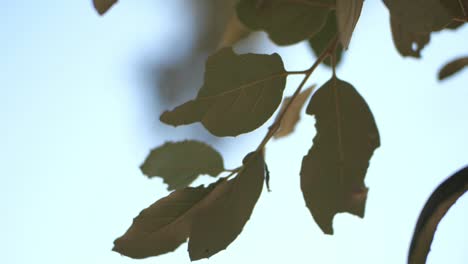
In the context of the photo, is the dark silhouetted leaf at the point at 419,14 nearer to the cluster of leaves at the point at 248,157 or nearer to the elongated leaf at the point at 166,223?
the cluster of leaves at the point at 248,157

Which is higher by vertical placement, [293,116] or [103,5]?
[103,5]

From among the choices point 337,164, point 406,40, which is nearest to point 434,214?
point 337,164

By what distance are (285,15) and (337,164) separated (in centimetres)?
12

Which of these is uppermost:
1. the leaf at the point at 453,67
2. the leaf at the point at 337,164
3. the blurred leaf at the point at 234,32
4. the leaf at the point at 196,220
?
the blurred leaf at the point at 234,32

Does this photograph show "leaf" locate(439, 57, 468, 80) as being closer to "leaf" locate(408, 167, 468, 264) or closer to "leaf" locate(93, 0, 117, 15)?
"leaf" locate(408, 167, 468, 264)

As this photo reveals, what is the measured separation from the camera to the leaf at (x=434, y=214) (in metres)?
0.38

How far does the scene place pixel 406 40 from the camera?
503mm

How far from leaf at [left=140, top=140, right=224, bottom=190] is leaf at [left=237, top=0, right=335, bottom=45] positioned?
10 centimetres

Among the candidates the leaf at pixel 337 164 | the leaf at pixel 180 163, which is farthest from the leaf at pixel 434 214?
the leaf at pixel 180 163

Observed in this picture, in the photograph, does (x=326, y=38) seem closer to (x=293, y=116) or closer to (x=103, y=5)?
(x=293, y=116)

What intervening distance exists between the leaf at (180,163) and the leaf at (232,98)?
78mm

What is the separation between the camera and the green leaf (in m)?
0.51

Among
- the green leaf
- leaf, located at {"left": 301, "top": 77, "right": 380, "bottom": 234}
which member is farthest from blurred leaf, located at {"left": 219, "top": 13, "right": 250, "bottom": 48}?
leaf, located at {"left": 301, "top": 77, "right": 380, "bottom": 234}

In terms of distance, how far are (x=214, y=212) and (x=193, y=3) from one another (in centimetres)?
129
